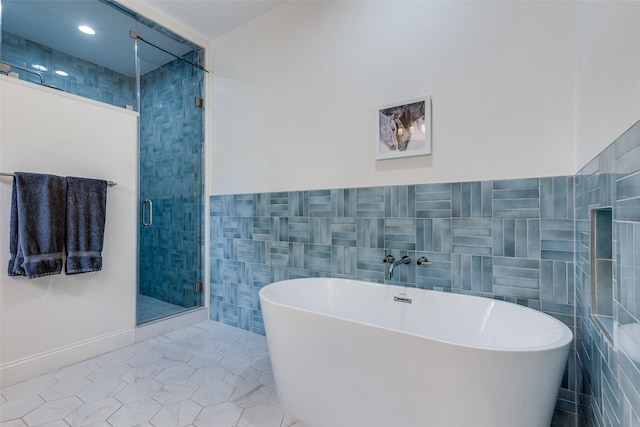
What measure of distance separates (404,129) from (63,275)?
2.64 m

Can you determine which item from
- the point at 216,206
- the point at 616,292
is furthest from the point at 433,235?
the point at 216,206

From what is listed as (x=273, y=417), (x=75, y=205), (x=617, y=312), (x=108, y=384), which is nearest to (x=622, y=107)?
(x=617, y=312)

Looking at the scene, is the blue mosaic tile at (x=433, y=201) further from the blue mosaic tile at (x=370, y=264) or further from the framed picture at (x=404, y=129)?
the blue mosaic tile at (x=370, y=264)

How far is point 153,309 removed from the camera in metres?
2.75

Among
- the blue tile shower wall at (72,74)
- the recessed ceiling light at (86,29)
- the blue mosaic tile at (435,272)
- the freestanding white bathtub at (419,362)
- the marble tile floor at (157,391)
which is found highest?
the recessed ceiling light at (86,29)

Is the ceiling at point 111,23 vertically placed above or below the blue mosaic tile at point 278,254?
above

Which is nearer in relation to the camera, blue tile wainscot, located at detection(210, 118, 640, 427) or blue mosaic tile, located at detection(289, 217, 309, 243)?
blue tile wainscot, located at detection(210, 118, 640, 427)

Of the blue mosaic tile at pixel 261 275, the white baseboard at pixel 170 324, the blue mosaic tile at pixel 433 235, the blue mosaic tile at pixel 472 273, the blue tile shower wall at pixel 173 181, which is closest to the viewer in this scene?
the blue mosaic tile at pixel 472 273

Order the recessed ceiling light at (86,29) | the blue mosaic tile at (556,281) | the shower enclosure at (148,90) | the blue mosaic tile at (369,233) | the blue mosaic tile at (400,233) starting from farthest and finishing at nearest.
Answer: the recessed ceiling light at (86,29) → the shower enclosure at (148,90) → the blue mosaic tile at (369,233) → the blue mosaic tile at (400,233) → the blue mosaic tile at (556,281)

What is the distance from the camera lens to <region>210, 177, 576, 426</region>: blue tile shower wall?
1535 mm

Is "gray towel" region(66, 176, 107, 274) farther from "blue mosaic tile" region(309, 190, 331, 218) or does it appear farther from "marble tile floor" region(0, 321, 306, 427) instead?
"blue mosaic tile" region(309, 190, 331, 218)

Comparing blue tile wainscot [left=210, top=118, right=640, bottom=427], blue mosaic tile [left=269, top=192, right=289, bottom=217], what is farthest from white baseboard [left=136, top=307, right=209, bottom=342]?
blue mosaic tile [left=269, top=192, right=289, bottom=217]

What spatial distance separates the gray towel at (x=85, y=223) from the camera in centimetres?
209

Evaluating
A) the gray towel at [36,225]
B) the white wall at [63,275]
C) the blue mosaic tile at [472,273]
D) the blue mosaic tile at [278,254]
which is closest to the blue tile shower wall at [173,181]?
the white wall at [63,275]
